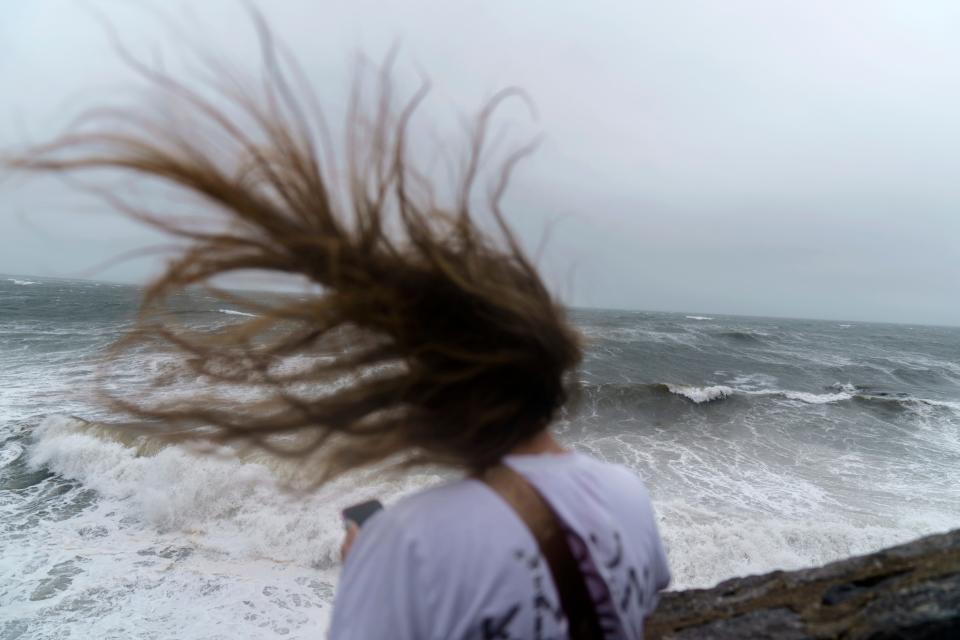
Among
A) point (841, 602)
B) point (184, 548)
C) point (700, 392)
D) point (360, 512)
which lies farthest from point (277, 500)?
point (700, 392)

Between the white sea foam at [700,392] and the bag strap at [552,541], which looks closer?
the bag strap at [552,541]

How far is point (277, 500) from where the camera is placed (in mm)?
7301

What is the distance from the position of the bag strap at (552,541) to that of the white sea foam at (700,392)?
16363mm

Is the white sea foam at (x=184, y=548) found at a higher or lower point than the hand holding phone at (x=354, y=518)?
lower

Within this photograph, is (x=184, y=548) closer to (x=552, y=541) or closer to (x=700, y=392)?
(x=552, y=541)

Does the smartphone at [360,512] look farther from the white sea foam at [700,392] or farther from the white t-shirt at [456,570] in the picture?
the white sea foam at [700,392]

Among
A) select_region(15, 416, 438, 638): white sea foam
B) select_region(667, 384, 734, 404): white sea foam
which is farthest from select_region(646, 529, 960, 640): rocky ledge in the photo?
select_region(667, 384, 734, 404): white sea foam

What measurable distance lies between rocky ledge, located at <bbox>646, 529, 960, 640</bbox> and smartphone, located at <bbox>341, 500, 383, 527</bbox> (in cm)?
154

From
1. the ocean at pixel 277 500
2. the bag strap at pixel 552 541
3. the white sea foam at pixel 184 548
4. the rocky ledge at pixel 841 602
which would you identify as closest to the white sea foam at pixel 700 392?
the ocean at pixel 277 500

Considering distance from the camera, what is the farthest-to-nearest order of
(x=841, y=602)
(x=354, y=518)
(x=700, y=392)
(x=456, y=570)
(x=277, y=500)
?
(x=700, y=392)
(x=277, y=500)
(x=841, y=602)
(x=354, y=518)
(x=456, y=570)

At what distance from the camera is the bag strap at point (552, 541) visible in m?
0.86

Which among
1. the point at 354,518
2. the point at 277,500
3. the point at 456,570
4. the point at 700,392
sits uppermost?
the point at 456,570

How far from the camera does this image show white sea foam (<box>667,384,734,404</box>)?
1603cm

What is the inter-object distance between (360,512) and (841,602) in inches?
81.9
